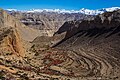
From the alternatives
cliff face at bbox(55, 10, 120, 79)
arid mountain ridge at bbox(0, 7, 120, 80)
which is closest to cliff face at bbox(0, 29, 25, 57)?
arid mountain ridge at bbox(0, 7, 120, 80)

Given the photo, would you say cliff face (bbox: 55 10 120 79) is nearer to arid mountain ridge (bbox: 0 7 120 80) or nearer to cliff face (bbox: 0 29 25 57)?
arid mountain ridge (bbox: 0 7 120 80)

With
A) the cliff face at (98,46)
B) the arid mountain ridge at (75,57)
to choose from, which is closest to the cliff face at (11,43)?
the arid mountain ridge at (75,57)

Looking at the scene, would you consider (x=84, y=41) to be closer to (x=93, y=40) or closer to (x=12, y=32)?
(x=93, y=40)

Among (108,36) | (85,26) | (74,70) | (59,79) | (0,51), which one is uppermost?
(85,26)

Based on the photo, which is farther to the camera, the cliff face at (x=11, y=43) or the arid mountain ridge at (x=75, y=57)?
the cliff face at (x=11, y=43)

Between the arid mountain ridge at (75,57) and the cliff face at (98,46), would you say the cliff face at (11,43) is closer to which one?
the arid mountain ridge at (75,57)

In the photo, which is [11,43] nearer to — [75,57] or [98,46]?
[75,57]

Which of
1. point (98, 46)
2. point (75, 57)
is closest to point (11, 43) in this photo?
point (75, 57)

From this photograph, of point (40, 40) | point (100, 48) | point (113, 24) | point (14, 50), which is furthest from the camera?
point (40, 40)

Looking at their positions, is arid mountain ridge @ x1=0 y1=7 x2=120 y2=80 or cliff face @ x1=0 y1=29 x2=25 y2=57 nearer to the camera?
arid mountain ridge @ x1=0 y1=7 x2=120 y2=80

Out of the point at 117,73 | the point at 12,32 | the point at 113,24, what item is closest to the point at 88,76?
the point at 117,73

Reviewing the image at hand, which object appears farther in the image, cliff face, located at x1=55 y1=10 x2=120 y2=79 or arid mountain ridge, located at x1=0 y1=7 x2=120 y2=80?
cliff face, located at x1=55 y1=10 x2=120 y2=79
